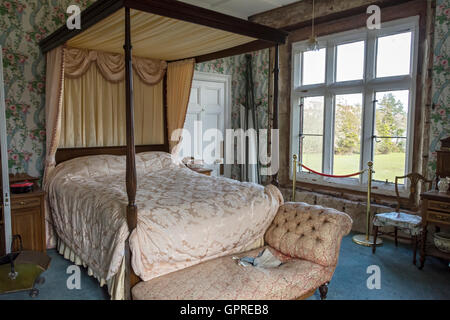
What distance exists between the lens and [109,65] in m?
4.50

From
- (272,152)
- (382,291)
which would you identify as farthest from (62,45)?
(382,291)

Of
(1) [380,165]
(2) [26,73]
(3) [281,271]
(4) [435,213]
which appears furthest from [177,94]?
(4) [435,213]

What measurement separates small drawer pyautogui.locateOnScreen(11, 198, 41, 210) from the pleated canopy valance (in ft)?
5.25

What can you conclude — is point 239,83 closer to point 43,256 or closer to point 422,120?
point 422,120

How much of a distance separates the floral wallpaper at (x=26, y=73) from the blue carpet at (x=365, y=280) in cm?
125

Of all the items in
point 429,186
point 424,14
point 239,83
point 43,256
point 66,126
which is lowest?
point 43,256

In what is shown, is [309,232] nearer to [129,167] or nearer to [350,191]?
[129,167]

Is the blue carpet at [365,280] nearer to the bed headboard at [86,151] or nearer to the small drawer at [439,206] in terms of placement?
the small drawer at [439,206]

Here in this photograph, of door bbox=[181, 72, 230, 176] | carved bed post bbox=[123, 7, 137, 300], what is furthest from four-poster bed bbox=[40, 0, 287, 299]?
door bbox=[181, 72, 230, 176]

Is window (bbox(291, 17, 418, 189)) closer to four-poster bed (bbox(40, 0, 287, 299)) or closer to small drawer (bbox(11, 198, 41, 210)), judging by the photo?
four-poster bed (bbox(40, 0, 287, 299))

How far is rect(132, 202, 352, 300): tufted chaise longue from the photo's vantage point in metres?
2.31

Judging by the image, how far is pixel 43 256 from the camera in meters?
3.25

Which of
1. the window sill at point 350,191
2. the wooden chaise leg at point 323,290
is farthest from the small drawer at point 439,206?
the wooden chaise leg at point 323,290
